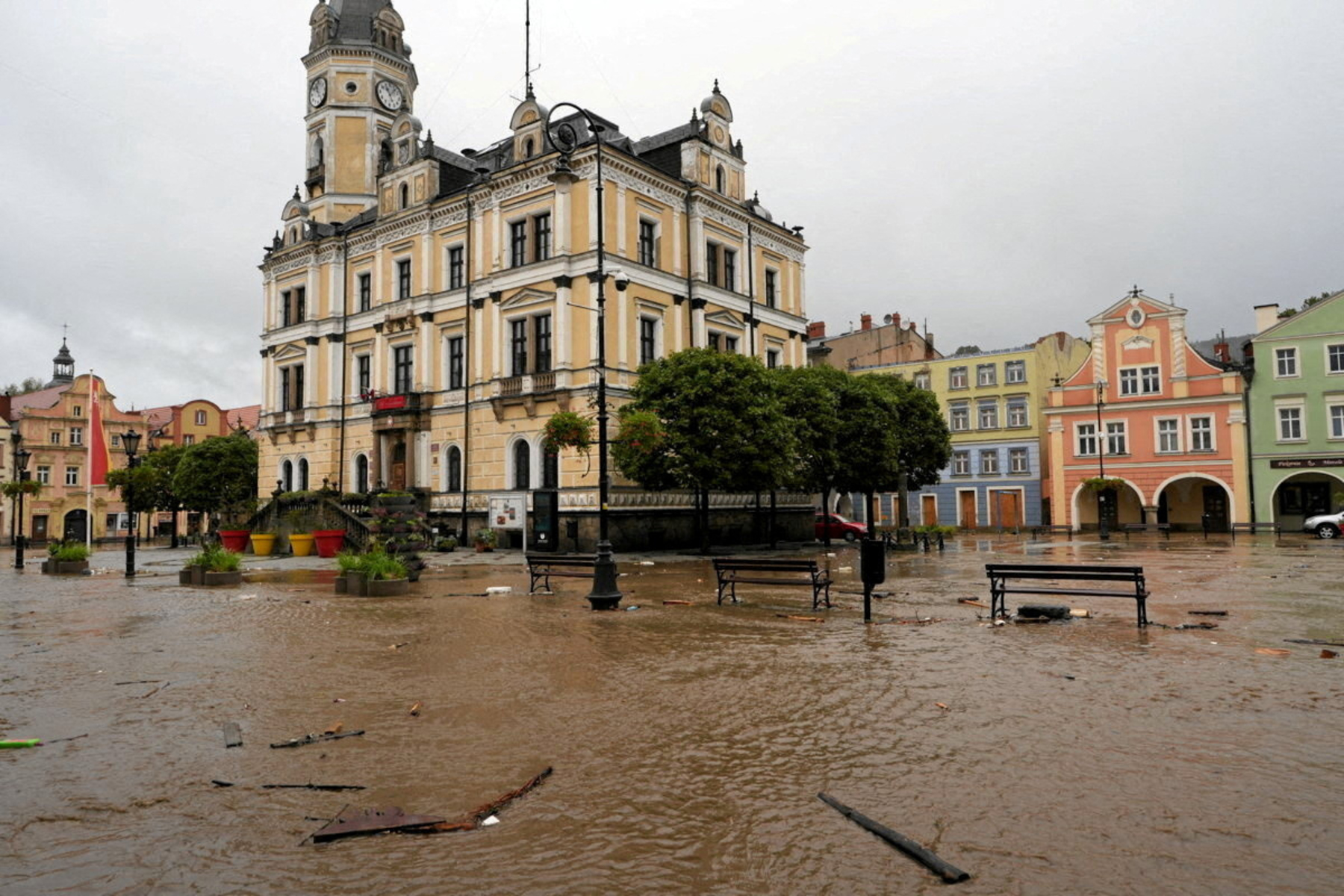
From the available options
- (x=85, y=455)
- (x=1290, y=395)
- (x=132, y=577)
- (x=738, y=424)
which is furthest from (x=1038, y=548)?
(x=85, y=455)

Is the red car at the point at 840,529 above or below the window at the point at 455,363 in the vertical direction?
below

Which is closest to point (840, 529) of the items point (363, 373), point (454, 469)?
point (454, 469)

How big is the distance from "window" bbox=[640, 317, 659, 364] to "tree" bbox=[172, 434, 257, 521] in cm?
2616

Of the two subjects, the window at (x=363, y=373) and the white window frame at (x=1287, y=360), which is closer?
the window at (x=363, y=373)

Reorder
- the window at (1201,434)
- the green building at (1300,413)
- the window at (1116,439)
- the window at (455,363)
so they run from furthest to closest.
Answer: the window at (1116,439) < the window at (1201,434) < the green building at (1300,413) < the window at (455,363)

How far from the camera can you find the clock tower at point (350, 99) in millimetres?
47125

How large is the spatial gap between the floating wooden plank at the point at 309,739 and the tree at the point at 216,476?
45682 mm

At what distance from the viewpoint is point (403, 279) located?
40594mm

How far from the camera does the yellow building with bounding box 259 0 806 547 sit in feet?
109

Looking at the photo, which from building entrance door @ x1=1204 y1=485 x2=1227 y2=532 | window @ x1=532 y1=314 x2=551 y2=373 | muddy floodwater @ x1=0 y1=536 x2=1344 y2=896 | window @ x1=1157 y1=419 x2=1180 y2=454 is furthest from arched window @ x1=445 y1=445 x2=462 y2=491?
building entrance door @ x1=1204 y1=485 x2=1227 y2=532

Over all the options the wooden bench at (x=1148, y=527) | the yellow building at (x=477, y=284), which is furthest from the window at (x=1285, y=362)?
the yellow building at (x=477, y=284)

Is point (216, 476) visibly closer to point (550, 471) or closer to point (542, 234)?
point (550, 471)

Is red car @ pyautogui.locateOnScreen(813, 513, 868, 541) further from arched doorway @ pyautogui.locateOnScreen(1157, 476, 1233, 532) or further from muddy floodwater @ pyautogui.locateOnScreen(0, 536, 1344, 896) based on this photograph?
muddy floodwater @ pyautogui.locateOnScreen(0, 536, 1344, 896)

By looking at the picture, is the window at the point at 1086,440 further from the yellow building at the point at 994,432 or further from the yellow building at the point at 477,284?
the yellow building at the point at 477,284
